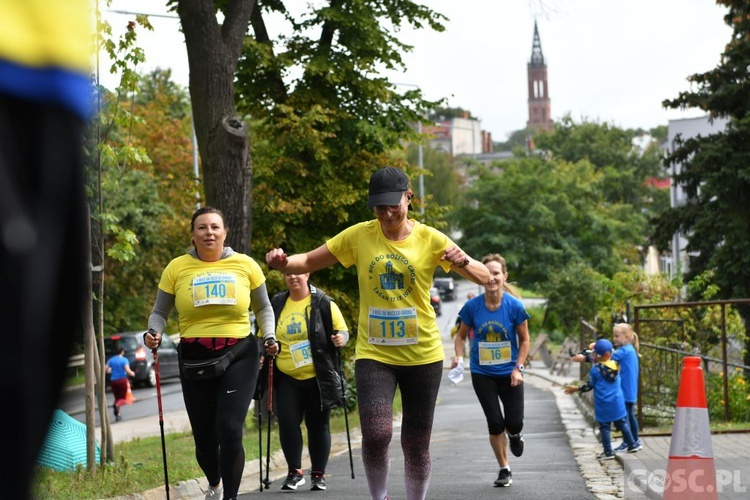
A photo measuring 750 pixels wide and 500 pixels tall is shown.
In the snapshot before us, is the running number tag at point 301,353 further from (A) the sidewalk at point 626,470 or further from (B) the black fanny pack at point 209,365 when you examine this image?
(B) the black fanny pack at point 209,365

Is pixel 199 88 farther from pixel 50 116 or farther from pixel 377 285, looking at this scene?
pixel 50 116

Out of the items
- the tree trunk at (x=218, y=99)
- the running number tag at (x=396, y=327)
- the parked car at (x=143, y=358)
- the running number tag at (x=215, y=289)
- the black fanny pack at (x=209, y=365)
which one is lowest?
the parked car at (x=143, y=358)

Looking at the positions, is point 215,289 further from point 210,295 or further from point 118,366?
point 118,366

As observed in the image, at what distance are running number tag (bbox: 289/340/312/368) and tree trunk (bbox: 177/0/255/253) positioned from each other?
405cm

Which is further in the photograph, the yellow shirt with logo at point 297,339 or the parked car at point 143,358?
the parked car at point 143,358

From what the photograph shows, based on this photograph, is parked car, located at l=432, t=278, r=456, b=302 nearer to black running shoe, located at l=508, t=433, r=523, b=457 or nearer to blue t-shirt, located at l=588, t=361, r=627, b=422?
blue t-shirt, located at l=588, t=361, r=627, b=422

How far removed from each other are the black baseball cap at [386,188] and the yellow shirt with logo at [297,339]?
3.48m

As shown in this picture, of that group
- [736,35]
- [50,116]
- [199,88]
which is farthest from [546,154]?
[50,116]

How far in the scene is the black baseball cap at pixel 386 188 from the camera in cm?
670

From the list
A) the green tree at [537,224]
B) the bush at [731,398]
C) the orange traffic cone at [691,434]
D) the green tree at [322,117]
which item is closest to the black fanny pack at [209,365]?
the orange traffic cone at [691,434]

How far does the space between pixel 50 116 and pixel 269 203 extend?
2219cm

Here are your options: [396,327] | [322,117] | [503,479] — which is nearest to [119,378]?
[322,117]

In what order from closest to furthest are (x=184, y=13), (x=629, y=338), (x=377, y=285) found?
(x=377, y=285) → (x=629, y=338) → (x=184, y=13)

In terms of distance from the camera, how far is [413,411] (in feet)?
22.5
